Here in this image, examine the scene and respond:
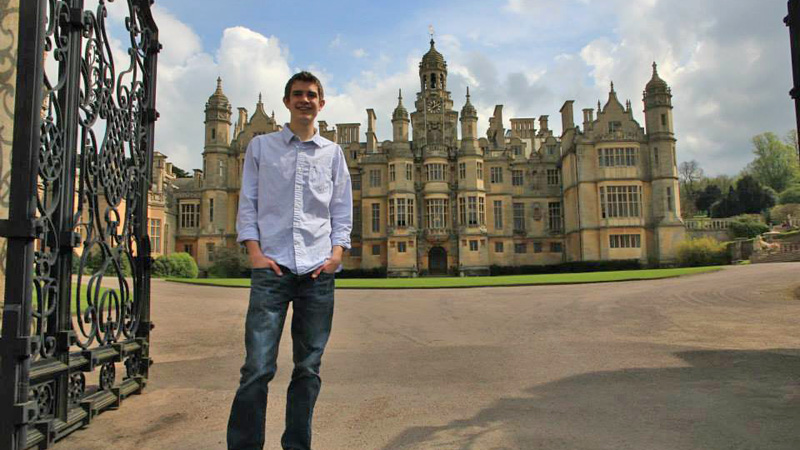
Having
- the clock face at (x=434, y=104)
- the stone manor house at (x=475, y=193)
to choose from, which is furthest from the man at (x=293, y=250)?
the clock face at (x=434, y=104)

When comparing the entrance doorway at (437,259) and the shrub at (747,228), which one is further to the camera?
the entrance doorway at (437,259)

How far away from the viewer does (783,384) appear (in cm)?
534

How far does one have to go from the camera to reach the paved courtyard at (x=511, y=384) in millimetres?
3916

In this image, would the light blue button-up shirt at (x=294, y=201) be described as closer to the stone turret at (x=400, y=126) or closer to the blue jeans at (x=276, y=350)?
the blue jeans at (x=276, y=350)

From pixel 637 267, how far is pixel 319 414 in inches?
1492

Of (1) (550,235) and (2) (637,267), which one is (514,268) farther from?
(2) (637,267)

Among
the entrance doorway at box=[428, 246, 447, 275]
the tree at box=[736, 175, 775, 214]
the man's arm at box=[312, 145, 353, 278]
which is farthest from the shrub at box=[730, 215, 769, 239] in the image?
the man's arm at box=[312, 145, 353, 278]

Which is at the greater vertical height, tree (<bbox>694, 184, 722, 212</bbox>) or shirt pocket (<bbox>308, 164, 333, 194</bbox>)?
tree (<bbox>694, 184, 722, 212</bbox>)

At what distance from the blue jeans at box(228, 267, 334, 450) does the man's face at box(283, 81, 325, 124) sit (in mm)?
1083

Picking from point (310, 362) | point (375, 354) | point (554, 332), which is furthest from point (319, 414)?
point (554, 332)

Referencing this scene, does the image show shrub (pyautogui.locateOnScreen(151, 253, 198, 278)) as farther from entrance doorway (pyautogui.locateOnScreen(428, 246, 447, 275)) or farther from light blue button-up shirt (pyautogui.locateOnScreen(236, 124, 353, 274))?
light blue button-up shirt (pyautogui.locateOnScreen(236, 124, 353, 274))

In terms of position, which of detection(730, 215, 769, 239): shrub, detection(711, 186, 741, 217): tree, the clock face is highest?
the clock face

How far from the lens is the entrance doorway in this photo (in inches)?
1686

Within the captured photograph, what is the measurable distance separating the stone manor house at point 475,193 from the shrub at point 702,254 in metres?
1.87
